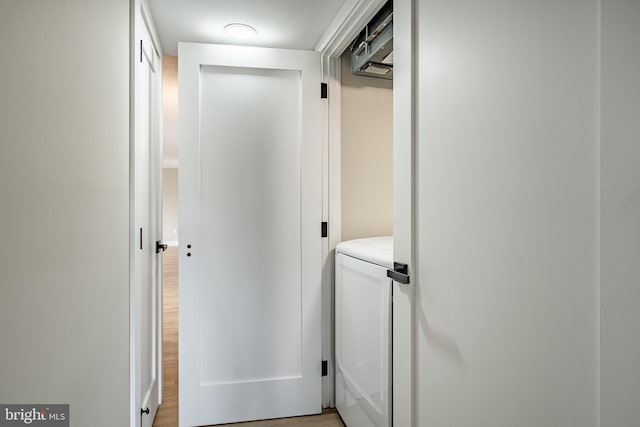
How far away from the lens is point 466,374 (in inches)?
36.5

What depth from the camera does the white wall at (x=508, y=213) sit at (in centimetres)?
63

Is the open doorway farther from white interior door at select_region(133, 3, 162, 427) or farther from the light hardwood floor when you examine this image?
white interior door at select_region(133, 3, 162, 427)

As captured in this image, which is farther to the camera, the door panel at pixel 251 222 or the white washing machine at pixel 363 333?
the door panel at pixel 251 222

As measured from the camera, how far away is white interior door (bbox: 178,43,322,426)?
203 cm

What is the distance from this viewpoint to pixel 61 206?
2.67 feet

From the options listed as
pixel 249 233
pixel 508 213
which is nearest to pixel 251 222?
pixel 249 233

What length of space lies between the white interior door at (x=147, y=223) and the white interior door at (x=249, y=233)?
0.17 meters

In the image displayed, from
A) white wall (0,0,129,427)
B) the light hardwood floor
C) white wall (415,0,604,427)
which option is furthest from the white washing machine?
white wall (0,0,129,427)

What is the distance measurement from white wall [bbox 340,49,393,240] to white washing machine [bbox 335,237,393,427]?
0.93ft

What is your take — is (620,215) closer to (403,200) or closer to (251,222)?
(403,200)

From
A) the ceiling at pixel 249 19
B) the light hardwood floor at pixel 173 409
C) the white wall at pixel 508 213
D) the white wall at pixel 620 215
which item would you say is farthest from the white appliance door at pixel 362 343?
the ceiling at pixel 249 19

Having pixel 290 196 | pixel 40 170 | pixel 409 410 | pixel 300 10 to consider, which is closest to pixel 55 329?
pixel 40 170

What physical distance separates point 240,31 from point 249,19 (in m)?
0.16

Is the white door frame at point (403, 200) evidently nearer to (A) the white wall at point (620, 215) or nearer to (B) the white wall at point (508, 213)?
(B) the white wall at point (508, 213)
